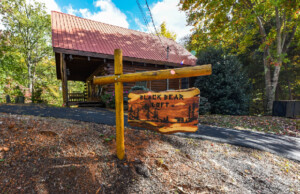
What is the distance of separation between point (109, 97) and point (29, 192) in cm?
670

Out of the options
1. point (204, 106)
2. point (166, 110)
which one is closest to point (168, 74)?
point (166, 110)

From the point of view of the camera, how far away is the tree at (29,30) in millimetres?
14211

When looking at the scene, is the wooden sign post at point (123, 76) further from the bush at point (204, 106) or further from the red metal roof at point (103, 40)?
the red metal roof at point (103, 40)

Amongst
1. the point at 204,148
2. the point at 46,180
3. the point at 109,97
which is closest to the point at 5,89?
the point at 109,97

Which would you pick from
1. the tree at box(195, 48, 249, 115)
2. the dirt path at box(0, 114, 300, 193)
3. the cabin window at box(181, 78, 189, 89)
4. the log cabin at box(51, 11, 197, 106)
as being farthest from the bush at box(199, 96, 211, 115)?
the dirt path at box(0, 114, 300, 193)

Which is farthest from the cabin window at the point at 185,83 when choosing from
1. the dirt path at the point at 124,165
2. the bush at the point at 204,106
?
the dirt path at the point at 124,165

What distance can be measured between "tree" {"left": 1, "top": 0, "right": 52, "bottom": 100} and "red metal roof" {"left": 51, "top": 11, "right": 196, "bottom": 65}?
8270 mm

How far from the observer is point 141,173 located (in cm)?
219

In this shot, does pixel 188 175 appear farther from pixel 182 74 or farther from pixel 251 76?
pixel 251 76

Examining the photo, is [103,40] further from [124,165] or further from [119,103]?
[124,165]

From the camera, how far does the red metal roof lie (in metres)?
7.76

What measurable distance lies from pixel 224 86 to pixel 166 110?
734 centimetres

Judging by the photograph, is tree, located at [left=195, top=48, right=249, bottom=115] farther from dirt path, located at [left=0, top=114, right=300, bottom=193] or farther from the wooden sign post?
the wooden sign post

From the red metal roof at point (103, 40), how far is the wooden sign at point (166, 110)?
683cm
